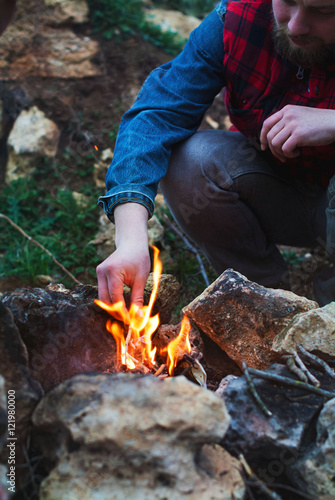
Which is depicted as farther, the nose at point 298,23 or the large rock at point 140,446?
the nose at point 298,23

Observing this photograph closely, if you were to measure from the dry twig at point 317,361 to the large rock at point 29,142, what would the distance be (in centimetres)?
350

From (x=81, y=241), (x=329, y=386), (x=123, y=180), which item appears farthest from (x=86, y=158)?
(x=329, y=386)

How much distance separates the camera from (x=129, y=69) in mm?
4945

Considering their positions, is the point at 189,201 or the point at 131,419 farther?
the point at 189,201

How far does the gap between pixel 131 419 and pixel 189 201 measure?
1686mm

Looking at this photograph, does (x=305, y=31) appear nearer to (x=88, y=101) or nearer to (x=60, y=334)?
(x=60, y=334)

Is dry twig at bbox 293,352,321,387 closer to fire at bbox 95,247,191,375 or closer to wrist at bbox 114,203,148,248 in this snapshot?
fire at bbox 95,247,191,375

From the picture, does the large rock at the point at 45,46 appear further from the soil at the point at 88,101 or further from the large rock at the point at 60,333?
the large rock at the point at 60,333

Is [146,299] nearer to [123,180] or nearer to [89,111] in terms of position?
[123,180]

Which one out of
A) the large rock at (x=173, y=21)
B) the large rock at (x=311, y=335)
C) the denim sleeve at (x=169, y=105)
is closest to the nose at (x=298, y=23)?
the denim sleeve at (x=169, y=105)

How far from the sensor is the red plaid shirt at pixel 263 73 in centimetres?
217

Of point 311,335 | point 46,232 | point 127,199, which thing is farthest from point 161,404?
point 46,232

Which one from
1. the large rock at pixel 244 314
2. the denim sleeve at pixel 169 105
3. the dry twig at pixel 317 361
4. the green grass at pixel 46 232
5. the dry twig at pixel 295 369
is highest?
the denim sleeve at pixel 169 105

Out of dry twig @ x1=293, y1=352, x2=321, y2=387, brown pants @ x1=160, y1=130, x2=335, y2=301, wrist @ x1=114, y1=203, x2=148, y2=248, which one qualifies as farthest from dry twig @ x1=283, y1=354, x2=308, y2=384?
brown pants @ x1=160, y1=130, x2=335, y2=301
